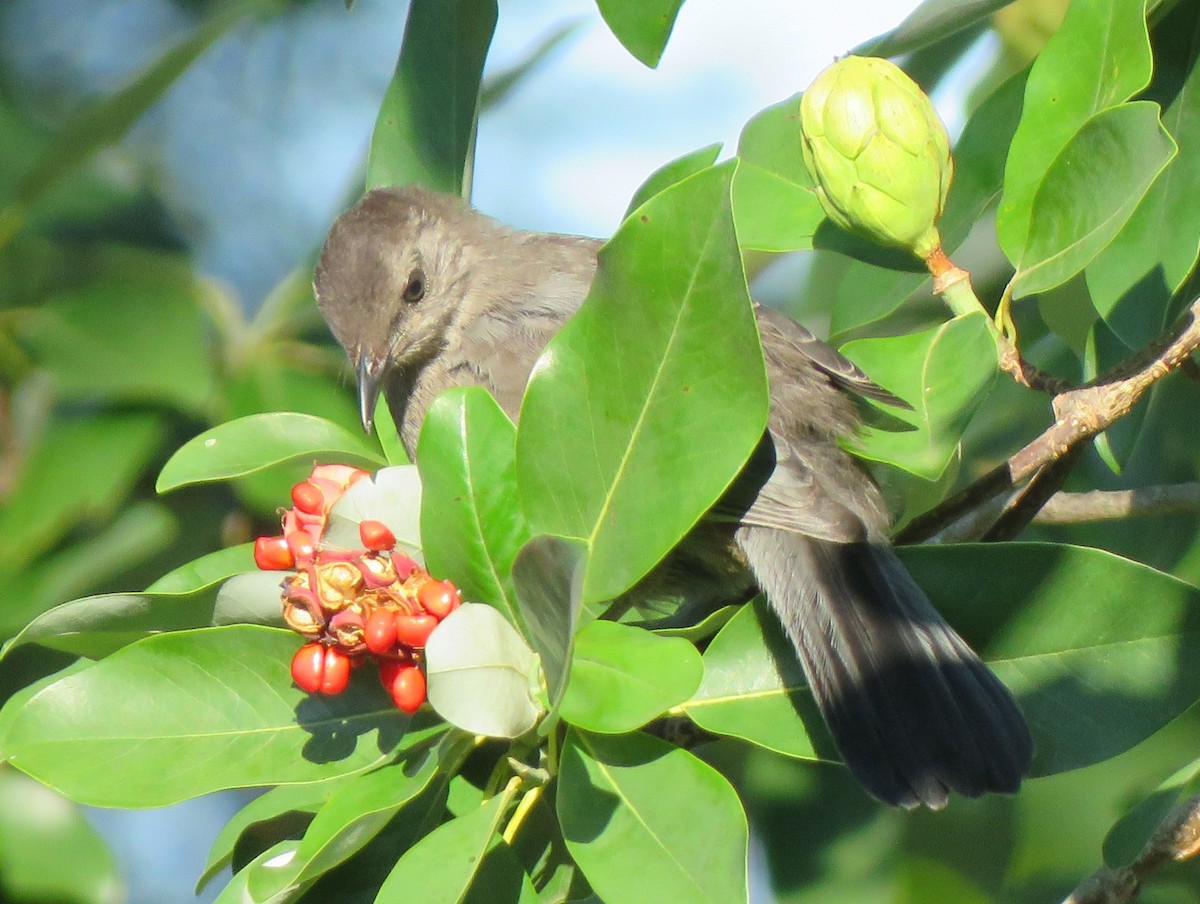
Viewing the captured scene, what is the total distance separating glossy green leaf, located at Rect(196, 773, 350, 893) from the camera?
8.02ft

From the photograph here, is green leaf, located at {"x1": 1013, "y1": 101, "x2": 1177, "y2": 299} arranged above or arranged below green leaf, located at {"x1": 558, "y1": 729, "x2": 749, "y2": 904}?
above

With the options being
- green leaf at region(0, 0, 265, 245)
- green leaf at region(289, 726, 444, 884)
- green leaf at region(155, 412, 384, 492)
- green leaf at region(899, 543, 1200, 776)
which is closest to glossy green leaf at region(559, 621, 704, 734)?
green leaf at region(289, 726, 444, 884)

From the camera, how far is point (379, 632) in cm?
226

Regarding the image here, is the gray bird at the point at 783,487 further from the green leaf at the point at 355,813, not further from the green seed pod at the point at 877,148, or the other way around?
the green leaf at the point at 355,813

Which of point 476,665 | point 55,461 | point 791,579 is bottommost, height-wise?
point 55,461

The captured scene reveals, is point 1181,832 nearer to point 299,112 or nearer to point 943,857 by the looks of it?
point 943,857

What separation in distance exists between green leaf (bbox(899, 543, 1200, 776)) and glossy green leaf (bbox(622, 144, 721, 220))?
100 cm

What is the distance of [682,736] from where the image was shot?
8.79 ft

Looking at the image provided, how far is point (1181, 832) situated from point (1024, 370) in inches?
35.9

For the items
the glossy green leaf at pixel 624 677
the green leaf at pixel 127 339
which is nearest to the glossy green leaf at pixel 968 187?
the glossy green leaf at pixel 624 677

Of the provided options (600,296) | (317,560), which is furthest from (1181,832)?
(317,560)

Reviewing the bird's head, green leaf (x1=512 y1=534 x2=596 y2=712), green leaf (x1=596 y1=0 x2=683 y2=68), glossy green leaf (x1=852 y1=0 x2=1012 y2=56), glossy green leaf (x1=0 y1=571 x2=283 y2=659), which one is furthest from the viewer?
the bird's head

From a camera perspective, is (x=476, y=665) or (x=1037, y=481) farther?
(x=1037, y=481)

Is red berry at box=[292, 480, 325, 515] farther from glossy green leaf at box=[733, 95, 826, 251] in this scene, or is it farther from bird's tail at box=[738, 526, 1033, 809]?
glossy green leaf at box=[733, 95, 826, 251]
